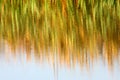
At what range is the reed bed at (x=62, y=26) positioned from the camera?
3689mm

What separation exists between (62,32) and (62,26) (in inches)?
3.5

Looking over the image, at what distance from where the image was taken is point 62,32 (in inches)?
151

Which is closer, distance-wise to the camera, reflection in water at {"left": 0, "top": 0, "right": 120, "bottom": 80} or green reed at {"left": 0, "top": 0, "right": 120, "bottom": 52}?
A: reflection in water at {"left": 0, "top": 0, "right": 120, "bottom": 80}

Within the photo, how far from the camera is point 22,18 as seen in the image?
4.08 meters

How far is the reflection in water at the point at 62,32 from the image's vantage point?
358 centimetres

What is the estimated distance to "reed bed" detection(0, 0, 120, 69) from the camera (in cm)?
369

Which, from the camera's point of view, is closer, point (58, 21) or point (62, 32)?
point (62, 32)

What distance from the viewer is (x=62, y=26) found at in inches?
153

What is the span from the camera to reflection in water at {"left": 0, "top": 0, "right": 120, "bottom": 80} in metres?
3.58

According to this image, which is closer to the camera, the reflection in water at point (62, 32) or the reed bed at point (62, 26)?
the reflection in water at point (62, 32)

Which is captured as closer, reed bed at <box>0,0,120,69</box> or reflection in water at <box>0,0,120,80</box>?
reflection in water at <box>0,0,120,80</box>

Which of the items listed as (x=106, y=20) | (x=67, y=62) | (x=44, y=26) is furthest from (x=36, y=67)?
(x=106, y=20)

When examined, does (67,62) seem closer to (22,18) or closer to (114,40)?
(114,40)

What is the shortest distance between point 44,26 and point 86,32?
347mm
